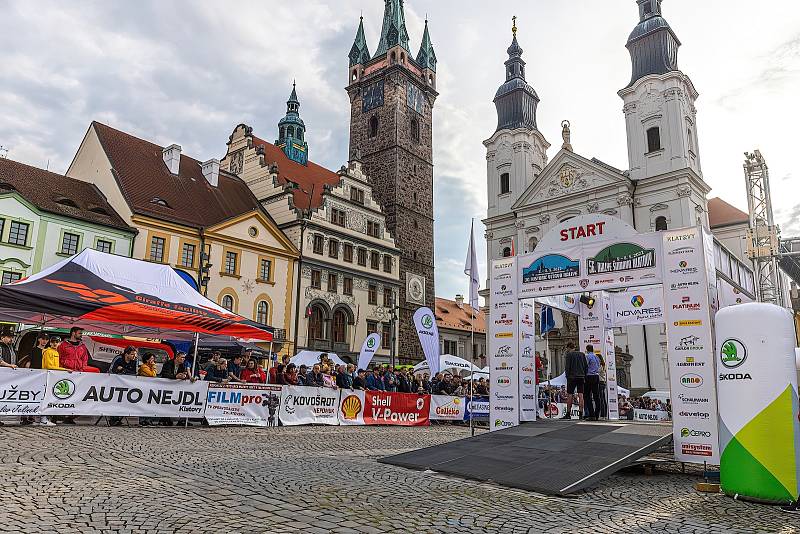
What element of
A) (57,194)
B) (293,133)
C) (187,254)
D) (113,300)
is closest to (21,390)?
→ (113,300)

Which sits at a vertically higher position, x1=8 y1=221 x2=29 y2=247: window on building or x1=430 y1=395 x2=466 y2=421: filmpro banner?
x1=8 y1=221 x2=29 y2=247: window on building

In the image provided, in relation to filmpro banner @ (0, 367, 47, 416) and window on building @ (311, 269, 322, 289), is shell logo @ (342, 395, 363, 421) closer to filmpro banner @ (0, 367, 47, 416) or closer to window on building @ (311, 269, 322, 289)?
filmpro banner @ (0, 367, 47, 416)

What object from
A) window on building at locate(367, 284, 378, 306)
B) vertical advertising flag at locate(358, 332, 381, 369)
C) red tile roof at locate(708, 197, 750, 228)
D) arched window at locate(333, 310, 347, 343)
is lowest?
vertical advertising flag at locate(358, 332, 381, 369)

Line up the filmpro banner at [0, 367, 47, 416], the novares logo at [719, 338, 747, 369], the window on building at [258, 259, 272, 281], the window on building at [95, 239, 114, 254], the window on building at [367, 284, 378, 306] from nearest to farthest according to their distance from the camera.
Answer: the novares logo at [719, 338, 747, 369] → the filmpro banner at [0, 367, 47, 416] → the window on building at [95, 239, 114, 254] → the window on building at [258, 259, 272, 281] → the window on building at [367, 284, 378, 306]

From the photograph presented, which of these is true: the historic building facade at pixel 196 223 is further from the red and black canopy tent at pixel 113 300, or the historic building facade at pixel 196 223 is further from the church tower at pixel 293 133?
the church tower at pixel 293 133

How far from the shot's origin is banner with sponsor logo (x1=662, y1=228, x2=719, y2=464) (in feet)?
31.7

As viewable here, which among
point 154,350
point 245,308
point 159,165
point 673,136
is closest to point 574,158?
point 673,136

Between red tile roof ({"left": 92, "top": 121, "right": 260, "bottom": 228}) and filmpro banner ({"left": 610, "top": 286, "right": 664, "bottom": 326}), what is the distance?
22.2m

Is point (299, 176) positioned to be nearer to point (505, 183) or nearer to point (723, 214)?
point (505, 183)

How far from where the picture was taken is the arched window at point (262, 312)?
3397 cm

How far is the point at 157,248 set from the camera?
2992 cm

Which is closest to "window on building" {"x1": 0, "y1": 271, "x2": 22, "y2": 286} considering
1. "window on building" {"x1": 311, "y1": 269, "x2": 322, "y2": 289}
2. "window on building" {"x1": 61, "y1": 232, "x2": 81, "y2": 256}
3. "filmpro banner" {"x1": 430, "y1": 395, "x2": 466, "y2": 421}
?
"window on building" {"x1": 61, "y1": 232, "x2": 81, "y2": 256}

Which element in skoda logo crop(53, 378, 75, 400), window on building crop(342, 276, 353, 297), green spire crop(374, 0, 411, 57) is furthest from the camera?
green spire crop(374, 0, 411, 57)

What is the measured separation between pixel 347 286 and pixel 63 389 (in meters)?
27.6
